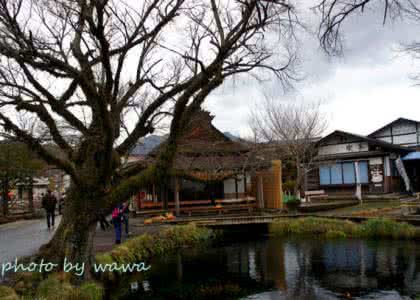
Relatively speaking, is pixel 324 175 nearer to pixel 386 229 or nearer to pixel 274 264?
pixel 386 229

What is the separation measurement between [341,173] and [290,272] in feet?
74.0

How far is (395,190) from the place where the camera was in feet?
105

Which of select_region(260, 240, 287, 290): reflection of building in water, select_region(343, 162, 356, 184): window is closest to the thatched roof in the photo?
select_region(260, 240, 287, 290): reflection of building in water

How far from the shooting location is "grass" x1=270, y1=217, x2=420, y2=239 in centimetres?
1717

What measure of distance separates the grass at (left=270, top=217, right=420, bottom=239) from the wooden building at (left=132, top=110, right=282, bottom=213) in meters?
4.31

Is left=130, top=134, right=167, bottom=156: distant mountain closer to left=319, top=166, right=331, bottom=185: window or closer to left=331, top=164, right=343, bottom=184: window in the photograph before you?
left=319, top=166, right=331, bottom=185: window

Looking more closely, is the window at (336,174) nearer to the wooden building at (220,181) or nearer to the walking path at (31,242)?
the wooden building at (220,181)

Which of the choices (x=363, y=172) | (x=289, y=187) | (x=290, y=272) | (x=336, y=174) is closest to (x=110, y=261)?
(x=290, y=272)

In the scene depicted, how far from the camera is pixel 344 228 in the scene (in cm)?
1884

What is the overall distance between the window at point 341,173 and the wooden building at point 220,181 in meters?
8.91

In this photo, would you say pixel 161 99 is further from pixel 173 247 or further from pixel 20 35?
pixel 173 247

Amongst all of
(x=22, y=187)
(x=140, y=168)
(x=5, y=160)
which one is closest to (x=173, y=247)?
(x=140, y=168)

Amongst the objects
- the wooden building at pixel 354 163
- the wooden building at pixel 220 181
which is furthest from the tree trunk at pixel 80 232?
the wooden building at pixel 354 163

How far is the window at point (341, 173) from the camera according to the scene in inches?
1288
